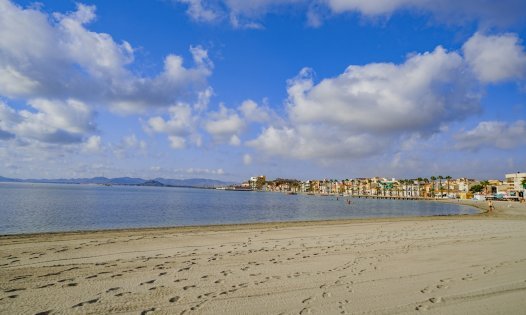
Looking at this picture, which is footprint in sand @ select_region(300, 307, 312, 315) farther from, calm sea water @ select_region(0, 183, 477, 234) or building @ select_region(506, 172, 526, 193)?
building @ select_region(506, 172, 526, 193)

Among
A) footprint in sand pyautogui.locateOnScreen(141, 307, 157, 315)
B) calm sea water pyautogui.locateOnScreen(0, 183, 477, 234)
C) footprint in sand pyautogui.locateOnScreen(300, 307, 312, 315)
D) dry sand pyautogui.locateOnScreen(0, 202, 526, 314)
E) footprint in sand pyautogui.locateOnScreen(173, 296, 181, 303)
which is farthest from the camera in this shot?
calm sea water pyautogui.locateOnScreen(0, 183, 477, 234)

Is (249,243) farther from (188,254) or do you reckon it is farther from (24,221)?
(24,221)

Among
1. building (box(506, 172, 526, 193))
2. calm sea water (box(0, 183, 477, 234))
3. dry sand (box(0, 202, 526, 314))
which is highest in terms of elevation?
building (box(506, 172, 526, 193))

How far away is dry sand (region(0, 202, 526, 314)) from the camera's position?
243 inches

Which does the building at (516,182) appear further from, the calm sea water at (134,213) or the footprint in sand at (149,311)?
the footprint in sand at (149,311)

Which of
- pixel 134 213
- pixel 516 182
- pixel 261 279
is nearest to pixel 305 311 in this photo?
pixel 261 279

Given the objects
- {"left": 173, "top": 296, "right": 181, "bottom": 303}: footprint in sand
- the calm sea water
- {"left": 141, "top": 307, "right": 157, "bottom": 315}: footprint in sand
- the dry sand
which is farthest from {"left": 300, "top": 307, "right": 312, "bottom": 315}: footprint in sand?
the calm sea water

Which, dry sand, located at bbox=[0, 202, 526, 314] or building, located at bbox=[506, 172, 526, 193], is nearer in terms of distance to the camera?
dry sand, located at bbox=[0, 202, 526, 314]

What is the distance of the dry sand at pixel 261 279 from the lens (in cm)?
618

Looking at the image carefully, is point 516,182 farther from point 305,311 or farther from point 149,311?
point 149,311

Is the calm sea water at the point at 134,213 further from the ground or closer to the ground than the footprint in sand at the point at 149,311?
closer to the ground

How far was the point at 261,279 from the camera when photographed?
8047 mm

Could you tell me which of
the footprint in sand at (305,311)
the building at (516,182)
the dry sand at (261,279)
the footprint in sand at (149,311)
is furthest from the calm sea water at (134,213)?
the building at (516,182)

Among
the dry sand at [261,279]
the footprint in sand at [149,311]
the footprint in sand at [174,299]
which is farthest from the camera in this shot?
the footprint in sand at [174,299]
